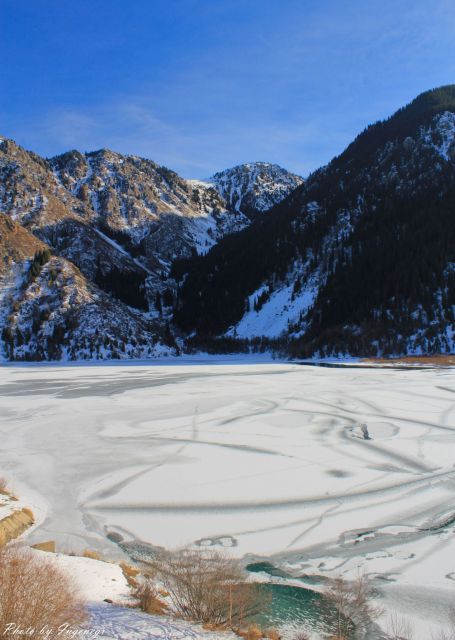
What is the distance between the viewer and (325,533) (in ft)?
26.2

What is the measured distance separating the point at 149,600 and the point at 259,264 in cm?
13968

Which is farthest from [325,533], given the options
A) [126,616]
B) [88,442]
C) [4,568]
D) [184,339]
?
[184,339]

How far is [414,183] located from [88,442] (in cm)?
12571

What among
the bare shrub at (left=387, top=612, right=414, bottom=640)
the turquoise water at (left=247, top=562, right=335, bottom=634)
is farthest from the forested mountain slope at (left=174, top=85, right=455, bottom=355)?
the bare shrub at (left=387, top=612, right=414, bottom=640)

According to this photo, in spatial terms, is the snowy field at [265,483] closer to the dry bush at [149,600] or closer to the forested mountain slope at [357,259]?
the dry bush at [149,600]

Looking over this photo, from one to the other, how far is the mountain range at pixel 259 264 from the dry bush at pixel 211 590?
68970 mm

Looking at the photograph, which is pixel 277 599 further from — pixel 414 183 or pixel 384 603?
pixel 414 183

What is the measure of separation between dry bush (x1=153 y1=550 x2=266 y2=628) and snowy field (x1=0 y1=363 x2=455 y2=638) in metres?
0.90

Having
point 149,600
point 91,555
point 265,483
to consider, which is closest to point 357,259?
point 265,483

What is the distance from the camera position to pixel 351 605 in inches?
230

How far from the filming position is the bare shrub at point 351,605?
5.47 metres

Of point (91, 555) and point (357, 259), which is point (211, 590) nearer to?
point (91, 555)

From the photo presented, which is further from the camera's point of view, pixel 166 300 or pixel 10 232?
pixel 166 300

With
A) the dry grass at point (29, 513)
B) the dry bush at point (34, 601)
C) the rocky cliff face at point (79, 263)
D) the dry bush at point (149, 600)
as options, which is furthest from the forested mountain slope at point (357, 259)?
the dry bush at point (34, 601)
